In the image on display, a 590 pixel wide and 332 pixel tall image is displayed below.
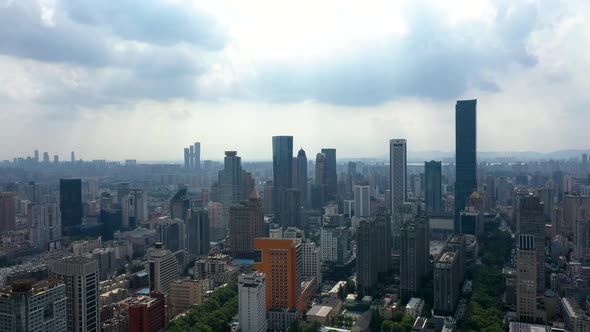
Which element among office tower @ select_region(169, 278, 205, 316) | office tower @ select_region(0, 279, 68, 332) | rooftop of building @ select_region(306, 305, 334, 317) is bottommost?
rooftop of building @ select_region(306, 305, 334, 317)

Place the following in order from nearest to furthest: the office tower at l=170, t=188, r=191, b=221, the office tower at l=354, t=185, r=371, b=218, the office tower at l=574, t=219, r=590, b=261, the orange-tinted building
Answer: the orange-tinted building, the office tower at l=574, t=219, r=590, b=261, the office tower at l=170, t=188, r=191, b=221, the office tower at l=354, t=185, r=371, b=218

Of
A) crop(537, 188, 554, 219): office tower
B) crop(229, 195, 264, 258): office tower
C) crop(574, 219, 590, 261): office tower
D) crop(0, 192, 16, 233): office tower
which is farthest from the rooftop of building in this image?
crop(537, 188, 554, 219): office tower

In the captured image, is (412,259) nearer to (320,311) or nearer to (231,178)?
(320,311)

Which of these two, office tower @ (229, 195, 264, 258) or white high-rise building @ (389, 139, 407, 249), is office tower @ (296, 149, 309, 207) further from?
office tower @ (229, 195, 264, 258)

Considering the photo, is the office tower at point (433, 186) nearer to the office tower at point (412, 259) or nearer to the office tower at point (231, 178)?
the office tower at point (231, 178)

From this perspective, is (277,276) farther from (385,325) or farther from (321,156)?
(321,156)

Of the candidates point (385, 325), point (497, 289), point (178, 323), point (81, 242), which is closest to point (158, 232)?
point (81, 242)
